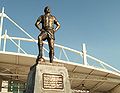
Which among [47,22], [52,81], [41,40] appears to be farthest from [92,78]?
[52,81]

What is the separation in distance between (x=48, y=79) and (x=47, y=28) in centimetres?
210

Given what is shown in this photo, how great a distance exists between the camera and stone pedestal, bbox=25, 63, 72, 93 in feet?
29.2

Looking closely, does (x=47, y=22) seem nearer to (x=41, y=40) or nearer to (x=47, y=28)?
(x=47, y=28)

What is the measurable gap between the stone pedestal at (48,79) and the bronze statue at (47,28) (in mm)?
546

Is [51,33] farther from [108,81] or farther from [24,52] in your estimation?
[108,81]

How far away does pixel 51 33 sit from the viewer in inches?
389

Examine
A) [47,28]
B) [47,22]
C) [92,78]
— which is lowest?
[47,28]

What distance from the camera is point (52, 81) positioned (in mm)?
9102

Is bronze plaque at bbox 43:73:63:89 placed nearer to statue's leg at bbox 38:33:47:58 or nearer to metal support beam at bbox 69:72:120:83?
statue's leg at bbox 38:33:47:58

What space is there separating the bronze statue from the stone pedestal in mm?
546

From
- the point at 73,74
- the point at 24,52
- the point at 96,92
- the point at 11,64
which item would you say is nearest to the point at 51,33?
the point at 24,52

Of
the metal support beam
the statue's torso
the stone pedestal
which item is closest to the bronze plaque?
the stone pedestal

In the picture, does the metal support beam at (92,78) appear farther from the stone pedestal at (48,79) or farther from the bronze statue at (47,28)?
the stone pedestal at (48,79)

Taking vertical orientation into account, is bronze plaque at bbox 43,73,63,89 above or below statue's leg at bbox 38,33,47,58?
below
